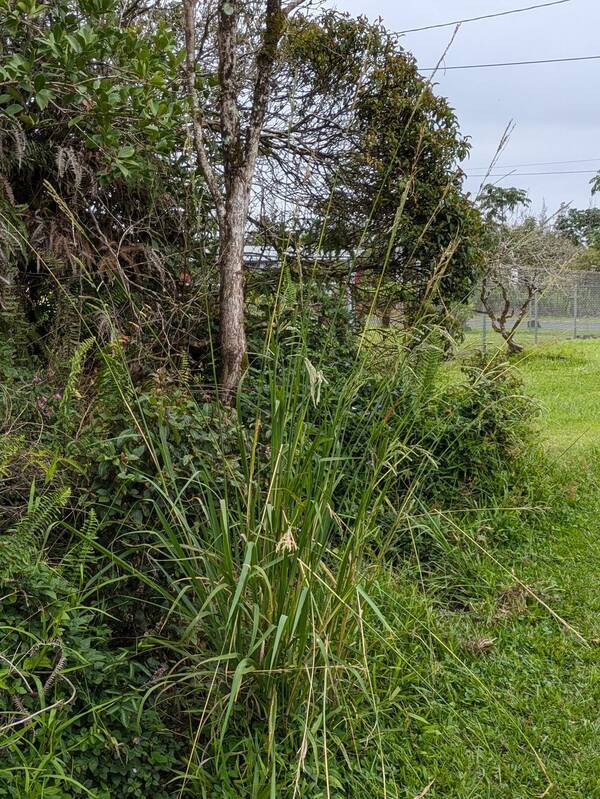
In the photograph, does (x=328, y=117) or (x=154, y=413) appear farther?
(x=328, y=117)

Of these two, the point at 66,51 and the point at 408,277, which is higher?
the point at 66,51

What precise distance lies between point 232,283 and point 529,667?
230 centimetres

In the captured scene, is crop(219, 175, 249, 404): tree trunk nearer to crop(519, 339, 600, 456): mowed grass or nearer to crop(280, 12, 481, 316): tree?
crop(280, 12, 481, 316): tree

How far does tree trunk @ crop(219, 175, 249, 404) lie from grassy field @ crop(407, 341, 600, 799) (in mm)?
1446

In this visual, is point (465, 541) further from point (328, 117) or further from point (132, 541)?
point (328, 117)

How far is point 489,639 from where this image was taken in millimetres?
3111

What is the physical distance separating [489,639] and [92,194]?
2856mm

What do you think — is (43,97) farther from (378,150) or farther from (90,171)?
(378,150)

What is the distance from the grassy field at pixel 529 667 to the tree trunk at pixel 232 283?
4.74ft

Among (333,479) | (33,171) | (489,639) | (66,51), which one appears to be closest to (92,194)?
(33,171)

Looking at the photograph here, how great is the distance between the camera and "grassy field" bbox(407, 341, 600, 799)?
2.40 m

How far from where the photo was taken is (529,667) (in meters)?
2.99

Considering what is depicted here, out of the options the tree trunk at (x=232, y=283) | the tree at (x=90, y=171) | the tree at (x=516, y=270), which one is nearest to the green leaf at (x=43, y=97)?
the tree at (x=90, y=171)

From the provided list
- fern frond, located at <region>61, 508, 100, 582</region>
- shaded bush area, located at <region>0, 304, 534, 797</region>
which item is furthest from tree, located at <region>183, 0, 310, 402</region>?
fern frond, located at <region>61, 508, 100, 582</region>
